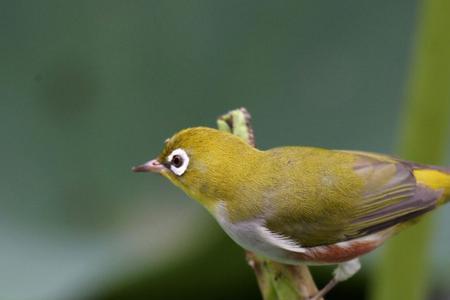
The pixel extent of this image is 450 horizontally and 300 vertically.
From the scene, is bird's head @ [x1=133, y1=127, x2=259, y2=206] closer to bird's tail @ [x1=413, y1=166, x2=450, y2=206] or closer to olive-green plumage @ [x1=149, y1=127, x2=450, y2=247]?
olive-green plumage @ [x1=149, y1=127, x2=450, y2=247]

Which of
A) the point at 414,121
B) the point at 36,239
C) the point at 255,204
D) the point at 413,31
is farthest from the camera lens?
the point at 413,31

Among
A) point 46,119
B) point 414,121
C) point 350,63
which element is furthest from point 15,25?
point 414,121

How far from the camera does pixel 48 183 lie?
14.9ft

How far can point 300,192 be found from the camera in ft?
11.1

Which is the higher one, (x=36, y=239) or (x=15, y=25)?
(x=15, y=25)

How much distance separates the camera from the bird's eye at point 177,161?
3240mm

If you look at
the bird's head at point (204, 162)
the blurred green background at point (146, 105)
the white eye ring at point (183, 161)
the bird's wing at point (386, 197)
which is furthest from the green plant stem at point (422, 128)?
the blurred green background at point (146, 105)

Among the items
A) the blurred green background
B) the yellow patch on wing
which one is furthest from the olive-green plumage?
the blurred green background

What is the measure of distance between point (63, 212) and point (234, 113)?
1.39 meters

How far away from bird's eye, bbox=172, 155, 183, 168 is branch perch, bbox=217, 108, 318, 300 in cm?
25

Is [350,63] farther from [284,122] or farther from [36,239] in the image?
[36,239]

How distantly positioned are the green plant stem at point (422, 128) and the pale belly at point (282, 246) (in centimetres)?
22

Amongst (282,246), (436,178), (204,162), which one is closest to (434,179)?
(436,178)

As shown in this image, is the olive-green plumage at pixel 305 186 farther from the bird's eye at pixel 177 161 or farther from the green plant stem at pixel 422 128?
the green plant stem at pixel 422 128
